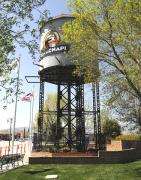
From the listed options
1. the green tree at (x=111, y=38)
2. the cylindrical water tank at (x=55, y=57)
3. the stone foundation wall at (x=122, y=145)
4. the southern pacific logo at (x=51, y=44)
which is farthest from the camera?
the southern pacific logo at (x=51, y=44)

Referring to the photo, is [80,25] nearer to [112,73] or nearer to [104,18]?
[104,18]

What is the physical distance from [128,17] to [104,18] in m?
1.50

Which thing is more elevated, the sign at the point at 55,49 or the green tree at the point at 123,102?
the sign at the point at 55,49

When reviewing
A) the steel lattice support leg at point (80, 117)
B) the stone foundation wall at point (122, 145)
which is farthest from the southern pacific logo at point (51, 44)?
the stone foundation wall at point (122, 145)

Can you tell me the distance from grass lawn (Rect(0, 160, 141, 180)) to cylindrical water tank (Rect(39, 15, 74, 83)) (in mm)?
10738

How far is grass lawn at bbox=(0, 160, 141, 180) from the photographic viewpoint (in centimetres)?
2012

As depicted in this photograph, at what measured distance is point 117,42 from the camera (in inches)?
790

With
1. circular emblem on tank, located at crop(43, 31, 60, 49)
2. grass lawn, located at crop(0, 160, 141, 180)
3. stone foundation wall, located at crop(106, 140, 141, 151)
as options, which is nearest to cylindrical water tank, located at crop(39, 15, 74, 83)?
circular emblem on tank, located at crop(43, 31, 60, 49)

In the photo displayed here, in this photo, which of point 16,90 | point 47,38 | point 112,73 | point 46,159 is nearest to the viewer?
point 16,90

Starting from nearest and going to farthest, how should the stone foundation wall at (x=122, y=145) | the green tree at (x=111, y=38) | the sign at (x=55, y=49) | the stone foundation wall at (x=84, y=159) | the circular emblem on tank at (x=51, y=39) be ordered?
1. the green tree at (x=111, y=38)
2. the stone foundation wall at (x=84, y=159)
3. the stone foundation wall at (x=122, y=145)
4. the sign at (x=55, y=49)
5. the circular emblem on tank at (x=51, y=39)

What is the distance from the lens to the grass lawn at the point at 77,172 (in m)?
20.1

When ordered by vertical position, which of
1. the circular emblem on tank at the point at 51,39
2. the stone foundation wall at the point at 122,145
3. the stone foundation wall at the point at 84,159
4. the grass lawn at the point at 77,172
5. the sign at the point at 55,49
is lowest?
the grass lawn at the point at 77,172

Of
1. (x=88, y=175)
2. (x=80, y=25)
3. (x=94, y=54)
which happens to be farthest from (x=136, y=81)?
(x=88, y=175)

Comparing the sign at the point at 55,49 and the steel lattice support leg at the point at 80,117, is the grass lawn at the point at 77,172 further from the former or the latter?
the sign at the point at 55,49
